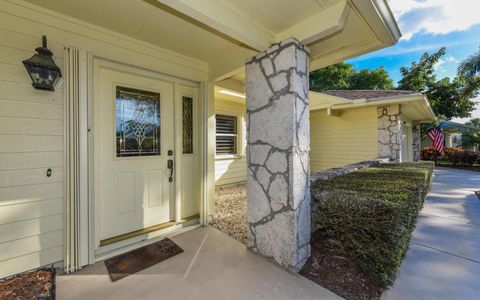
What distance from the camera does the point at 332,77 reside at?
18812 mm

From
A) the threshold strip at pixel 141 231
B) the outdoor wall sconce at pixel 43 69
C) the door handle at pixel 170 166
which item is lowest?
the threshold strip at pixel 141 231

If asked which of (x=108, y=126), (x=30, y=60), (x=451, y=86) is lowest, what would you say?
(x=108, y=126)

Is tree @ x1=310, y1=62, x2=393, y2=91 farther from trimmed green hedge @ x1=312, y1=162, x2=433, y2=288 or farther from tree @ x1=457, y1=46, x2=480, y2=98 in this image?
trimmed green hedge @ x1=312, y1=162, x2=433, y2=288

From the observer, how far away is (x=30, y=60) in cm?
201

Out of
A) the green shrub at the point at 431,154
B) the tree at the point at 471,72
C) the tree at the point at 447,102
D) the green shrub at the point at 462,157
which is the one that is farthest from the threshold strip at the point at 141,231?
the tree at the point at 447,102

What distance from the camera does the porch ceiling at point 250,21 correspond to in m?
1.98

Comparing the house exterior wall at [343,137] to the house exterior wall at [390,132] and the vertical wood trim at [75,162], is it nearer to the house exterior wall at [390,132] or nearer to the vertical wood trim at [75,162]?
Result: the house exterior wall at [390,132]

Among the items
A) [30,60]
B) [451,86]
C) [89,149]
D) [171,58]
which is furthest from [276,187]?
[451,86]

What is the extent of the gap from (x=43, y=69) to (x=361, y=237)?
11.8 feet

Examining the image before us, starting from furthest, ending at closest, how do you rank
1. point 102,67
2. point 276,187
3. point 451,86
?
point 451,86, point 102,67, point 276,187

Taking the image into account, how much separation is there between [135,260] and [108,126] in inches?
68.7

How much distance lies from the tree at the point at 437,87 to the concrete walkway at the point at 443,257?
14.2m

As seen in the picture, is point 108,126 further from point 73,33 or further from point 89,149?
point 73,33

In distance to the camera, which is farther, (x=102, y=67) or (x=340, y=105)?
(x=340, y=105)
